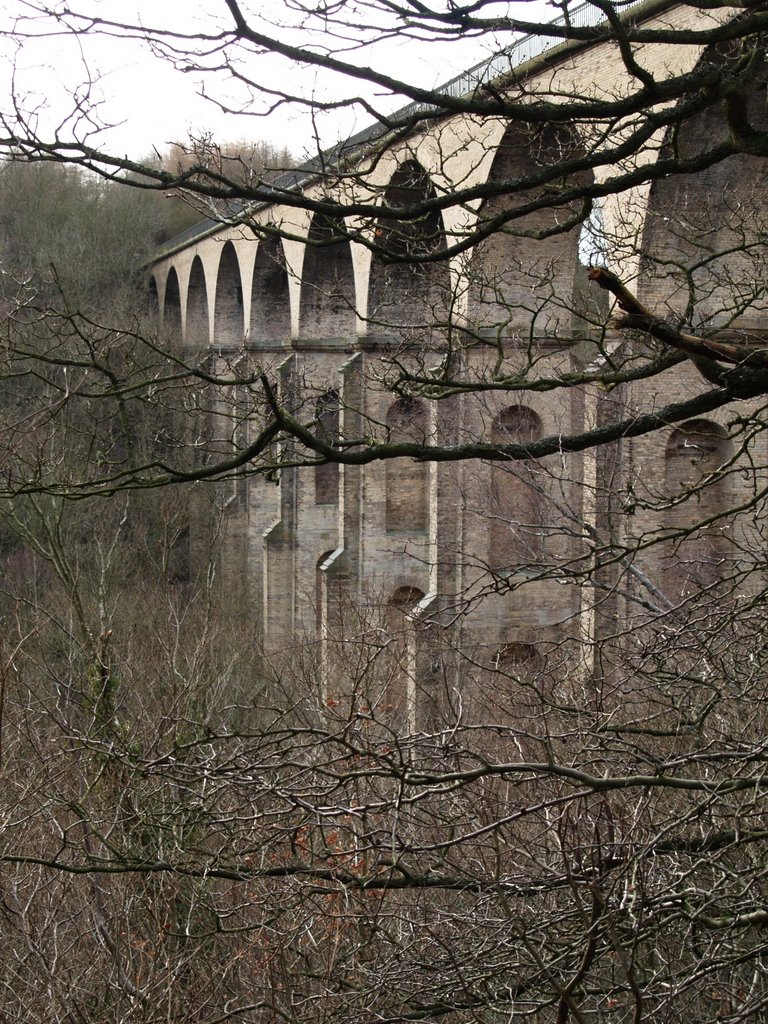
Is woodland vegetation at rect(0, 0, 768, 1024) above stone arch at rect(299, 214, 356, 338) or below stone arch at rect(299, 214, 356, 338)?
below

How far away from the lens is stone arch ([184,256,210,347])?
27702 mm

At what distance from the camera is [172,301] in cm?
3105

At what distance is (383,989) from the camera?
372 cm

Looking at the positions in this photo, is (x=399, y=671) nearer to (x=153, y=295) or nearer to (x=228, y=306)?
(x=228, y=306)

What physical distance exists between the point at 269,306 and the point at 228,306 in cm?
337

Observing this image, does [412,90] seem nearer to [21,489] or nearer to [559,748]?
[21,489]

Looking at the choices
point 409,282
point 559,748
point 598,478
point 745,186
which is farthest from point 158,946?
point 409,282

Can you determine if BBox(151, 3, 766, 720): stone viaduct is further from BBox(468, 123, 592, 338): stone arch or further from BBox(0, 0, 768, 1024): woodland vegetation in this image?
BBox(0, 0, 768, 1024): woodland vegetation

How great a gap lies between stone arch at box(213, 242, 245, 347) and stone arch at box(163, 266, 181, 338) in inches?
138

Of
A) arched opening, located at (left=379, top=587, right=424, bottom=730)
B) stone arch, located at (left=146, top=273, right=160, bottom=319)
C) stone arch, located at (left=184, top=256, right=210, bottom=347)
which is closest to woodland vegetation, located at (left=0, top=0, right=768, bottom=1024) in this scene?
arched opening, located at (left=379, top=587, right=424, bottom=730)

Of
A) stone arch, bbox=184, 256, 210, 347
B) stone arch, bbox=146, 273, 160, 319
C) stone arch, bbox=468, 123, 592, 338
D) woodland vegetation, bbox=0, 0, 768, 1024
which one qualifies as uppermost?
stone arch, bbox=146, 273, 160, 319

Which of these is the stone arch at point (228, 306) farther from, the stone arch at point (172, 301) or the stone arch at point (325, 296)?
the stone arch at point (325, 296)

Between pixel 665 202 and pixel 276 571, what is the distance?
40.7 feet

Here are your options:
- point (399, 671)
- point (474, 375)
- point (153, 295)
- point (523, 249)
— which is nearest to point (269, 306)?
point (523, 249)
